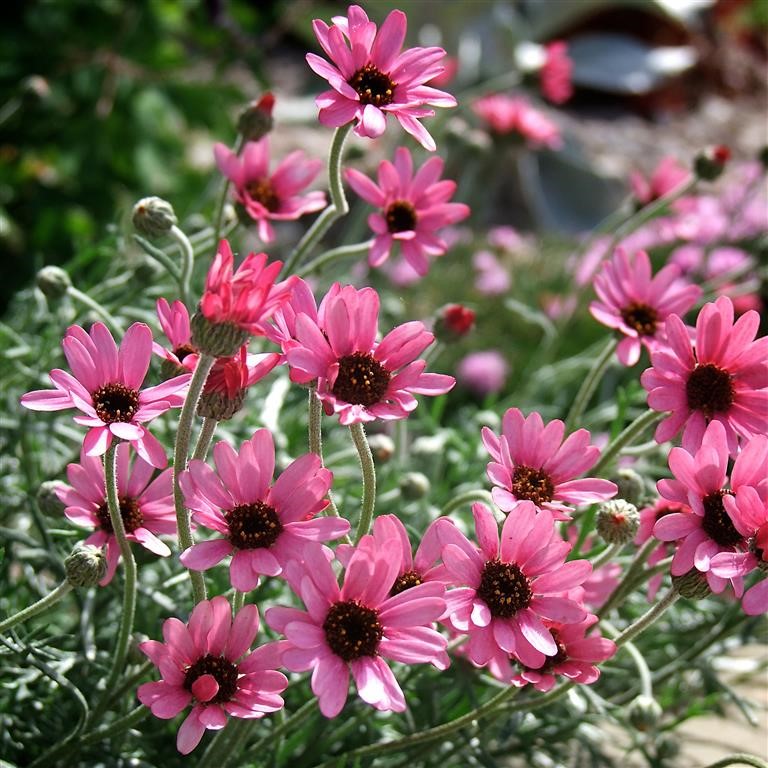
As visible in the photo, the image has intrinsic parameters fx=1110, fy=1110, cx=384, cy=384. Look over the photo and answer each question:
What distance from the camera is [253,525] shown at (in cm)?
95

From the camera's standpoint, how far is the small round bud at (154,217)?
1.27 meters

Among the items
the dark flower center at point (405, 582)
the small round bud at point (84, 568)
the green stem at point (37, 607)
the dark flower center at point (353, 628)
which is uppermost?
the dark flower center at point (353, 628)

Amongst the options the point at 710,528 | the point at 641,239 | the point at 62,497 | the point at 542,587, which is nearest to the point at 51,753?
the point at 62,497

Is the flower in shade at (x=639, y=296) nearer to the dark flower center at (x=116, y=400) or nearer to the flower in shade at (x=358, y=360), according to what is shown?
the flower in shade at (x=358, y=360)

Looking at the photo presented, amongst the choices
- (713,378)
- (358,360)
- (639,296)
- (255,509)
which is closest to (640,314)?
(639,296)

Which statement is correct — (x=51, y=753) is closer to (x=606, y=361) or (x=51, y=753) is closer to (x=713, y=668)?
(x=606, y=361)

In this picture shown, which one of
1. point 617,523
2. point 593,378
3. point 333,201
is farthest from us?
point 593,378

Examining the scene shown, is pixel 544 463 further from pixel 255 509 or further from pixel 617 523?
pixel 255 509

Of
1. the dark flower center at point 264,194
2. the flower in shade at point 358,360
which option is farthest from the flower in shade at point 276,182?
the flower in shade at point 358,360

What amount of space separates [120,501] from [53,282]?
0.44 meters

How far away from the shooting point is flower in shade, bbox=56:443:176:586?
1064 mm

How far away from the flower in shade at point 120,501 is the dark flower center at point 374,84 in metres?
0.43

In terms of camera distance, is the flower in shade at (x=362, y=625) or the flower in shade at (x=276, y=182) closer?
the flower in shade at (x=362, y=625)

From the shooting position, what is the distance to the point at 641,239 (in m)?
3.45
